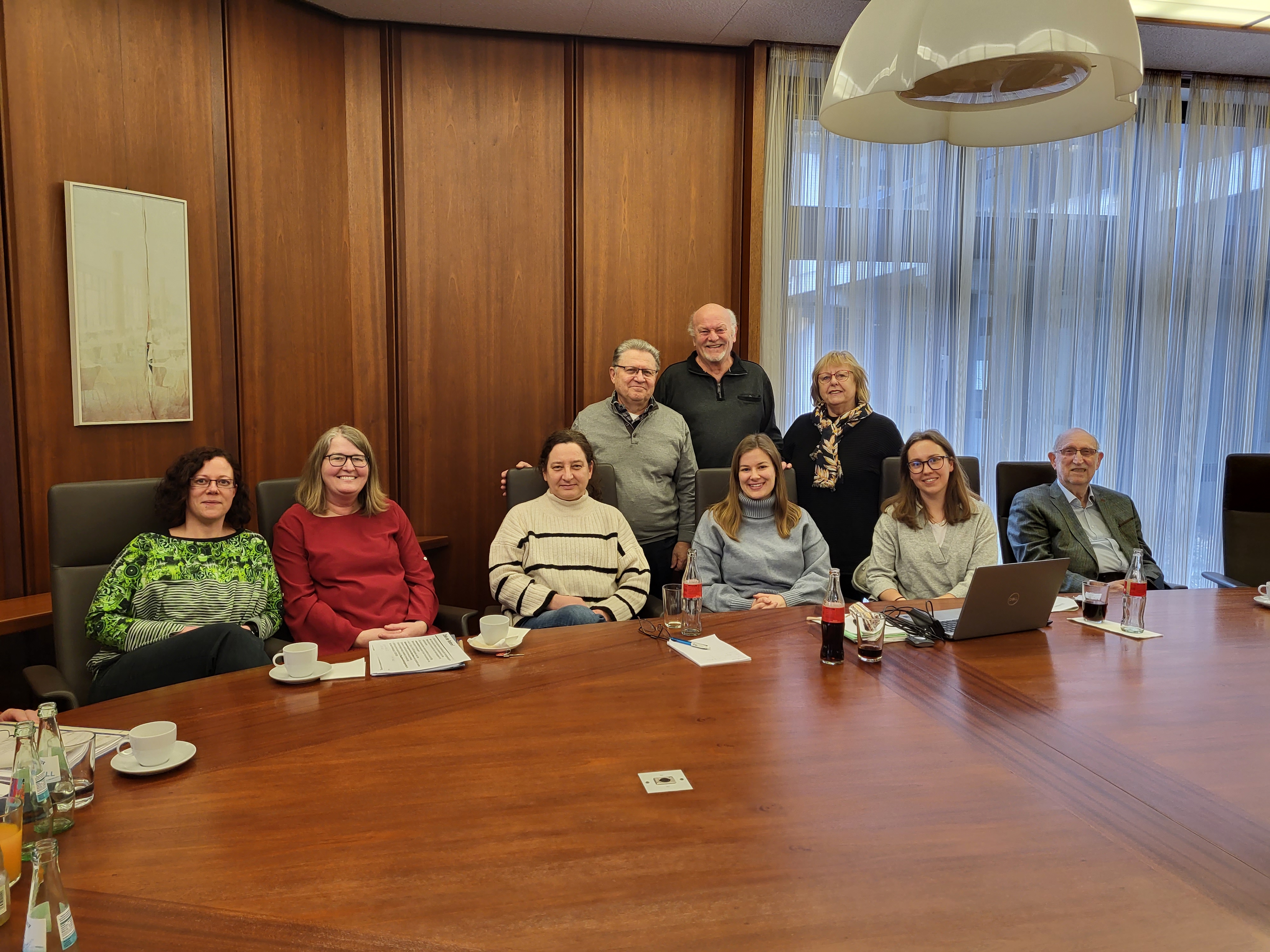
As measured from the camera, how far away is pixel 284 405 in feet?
12.3

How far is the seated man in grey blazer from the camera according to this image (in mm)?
3379

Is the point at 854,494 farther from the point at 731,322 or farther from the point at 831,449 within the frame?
the point at 731,322

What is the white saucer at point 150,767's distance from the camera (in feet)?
4.53

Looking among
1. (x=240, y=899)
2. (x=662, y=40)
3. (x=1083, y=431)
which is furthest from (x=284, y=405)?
(x=1083, y=431)

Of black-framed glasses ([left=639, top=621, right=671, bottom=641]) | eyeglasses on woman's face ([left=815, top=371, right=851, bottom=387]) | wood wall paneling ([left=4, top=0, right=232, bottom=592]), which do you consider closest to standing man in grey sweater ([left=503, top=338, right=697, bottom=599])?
eyeglasses on woman's face ([left=815, top=371, right=851, bottom=387])

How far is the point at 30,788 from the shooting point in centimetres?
121

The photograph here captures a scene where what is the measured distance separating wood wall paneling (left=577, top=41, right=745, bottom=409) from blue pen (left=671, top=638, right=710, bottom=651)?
2.34 meters

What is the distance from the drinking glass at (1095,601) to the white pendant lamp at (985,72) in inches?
A: 48.2

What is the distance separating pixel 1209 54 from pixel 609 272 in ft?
10.8

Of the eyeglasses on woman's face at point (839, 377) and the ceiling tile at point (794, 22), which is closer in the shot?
the eyeglasses on woman's face at point (839, 377)

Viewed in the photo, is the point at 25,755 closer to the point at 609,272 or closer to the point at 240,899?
the point at 240,899

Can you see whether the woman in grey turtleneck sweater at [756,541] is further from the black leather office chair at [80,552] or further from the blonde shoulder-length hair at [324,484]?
the black leather office chair at [80,552]

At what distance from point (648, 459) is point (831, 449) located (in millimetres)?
774

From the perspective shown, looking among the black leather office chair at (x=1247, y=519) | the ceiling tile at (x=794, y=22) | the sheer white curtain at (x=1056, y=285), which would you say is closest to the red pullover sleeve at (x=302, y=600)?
the sheer white curtain at (x=1056, y=285)
